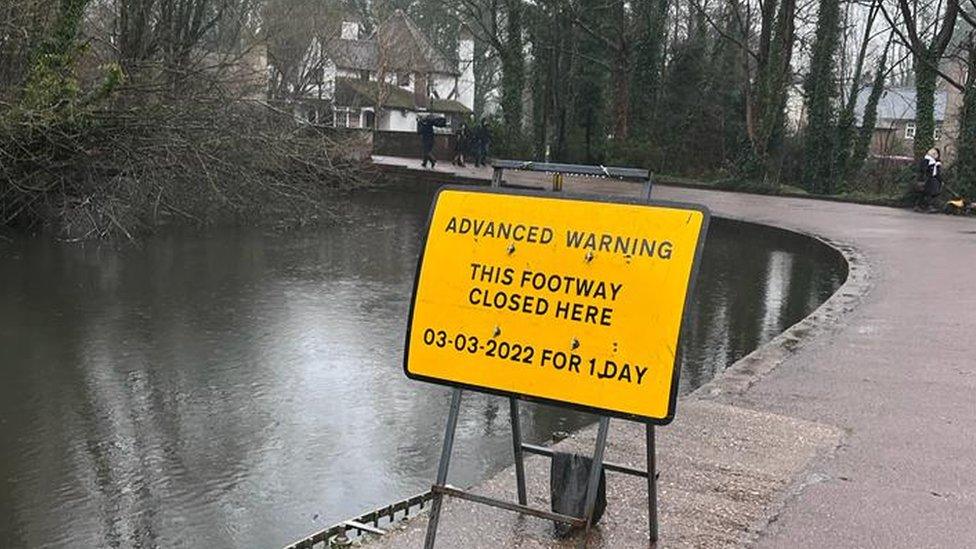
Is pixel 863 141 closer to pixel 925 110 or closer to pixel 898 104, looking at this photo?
pixel 925 110

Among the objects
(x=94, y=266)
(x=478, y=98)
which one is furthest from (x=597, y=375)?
(x=478, y=98)

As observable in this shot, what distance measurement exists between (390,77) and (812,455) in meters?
47.7

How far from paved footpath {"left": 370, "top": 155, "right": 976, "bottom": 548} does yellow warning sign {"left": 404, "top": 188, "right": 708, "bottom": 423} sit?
84 cm

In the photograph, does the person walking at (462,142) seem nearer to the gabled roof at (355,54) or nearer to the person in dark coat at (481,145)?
the person in dark coat at (481,145)

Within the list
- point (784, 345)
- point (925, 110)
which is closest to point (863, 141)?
point (925, 110)

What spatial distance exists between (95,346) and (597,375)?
7278 millimetres

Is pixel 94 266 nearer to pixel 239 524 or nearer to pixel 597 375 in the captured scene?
pixel 239 524

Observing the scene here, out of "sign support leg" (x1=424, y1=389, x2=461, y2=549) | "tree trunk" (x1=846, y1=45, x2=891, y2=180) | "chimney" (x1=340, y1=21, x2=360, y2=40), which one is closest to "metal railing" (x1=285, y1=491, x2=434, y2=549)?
"sign support leg" (x1=424, y1=389, x2=461, y2=549)

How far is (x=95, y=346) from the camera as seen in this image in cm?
935

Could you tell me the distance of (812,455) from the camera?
198 inches

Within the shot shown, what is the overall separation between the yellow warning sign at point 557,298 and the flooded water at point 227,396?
2357 millimetres

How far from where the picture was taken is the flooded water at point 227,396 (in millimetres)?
5762

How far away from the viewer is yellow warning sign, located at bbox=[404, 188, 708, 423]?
331cm

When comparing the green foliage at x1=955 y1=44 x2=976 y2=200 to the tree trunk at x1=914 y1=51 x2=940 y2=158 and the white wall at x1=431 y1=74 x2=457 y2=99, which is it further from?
the white wall at x1=431 y1=74 x2=457 y2=99
